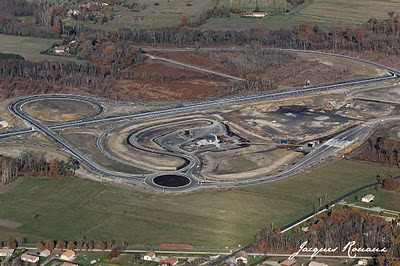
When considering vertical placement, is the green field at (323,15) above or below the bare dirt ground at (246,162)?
above

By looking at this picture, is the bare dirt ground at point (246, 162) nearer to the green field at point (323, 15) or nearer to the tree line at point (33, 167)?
the tree line at point (33, 167)

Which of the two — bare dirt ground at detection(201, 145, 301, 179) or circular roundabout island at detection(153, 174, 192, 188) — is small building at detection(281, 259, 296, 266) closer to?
circular roundabout island at detection(153, 174, 192, 188)

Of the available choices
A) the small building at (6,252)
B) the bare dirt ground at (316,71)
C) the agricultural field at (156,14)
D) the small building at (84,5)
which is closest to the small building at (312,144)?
the bare dirt ground at (316,71)

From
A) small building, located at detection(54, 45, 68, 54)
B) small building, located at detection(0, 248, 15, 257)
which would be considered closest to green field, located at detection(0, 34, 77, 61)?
small building, located at detection(54, 45, 68, 54)

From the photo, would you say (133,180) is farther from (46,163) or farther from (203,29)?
(203,29)

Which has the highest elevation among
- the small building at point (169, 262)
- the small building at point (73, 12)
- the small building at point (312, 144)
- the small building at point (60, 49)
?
the small building at point (73, 12)

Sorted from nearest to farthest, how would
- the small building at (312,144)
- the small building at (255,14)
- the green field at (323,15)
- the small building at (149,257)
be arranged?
the small building at (149,257), the small building at (312,144), the green field at (323,15), the small building at (255,14)
